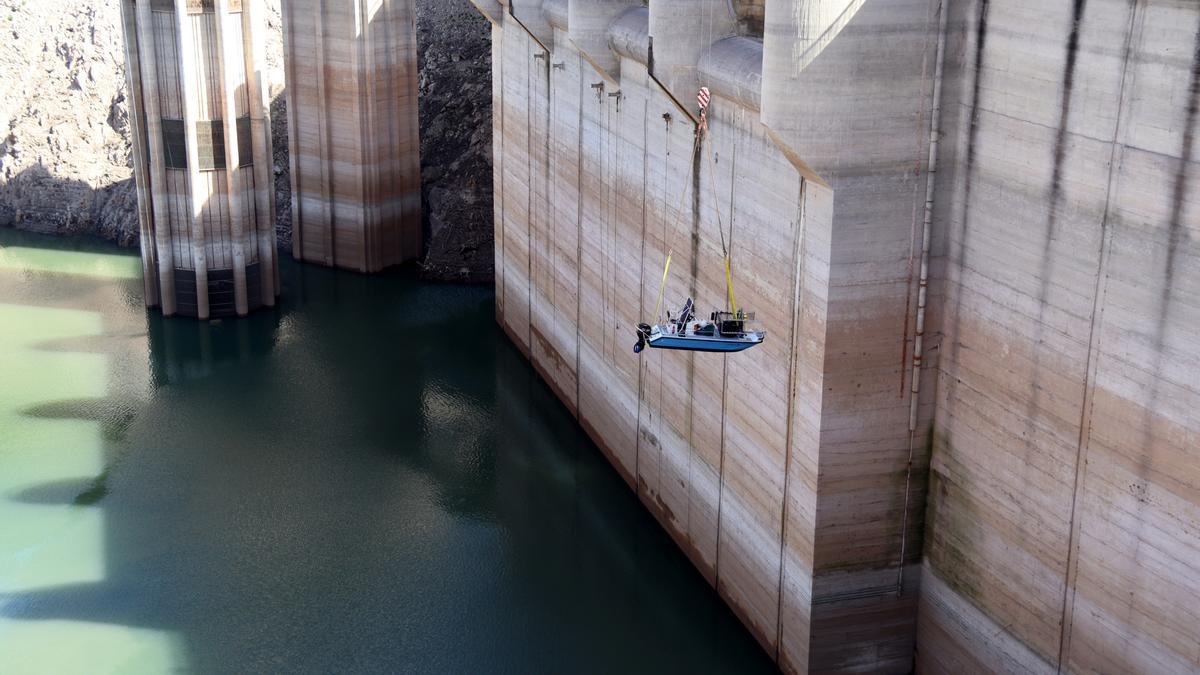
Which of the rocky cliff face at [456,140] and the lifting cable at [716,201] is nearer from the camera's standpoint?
the lifting cable at [716,201]

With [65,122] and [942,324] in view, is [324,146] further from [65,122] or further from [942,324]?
[942,324]

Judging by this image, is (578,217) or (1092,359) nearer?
(1092,359)

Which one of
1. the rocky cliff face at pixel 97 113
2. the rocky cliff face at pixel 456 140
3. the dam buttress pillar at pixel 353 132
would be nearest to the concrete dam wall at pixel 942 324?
the dam buttress pillar at pixel 353 132

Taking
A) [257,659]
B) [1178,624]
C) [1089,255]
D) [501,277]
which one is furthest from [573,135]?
[1178,624]

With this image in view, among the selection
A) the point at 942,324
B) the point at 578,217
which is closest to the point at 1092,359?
the point at 942,324

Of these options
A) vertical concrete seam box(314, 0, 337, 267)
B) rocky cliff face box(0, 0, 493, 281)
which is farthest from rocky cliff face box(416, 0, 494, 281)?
vertical concrete seam box(314, 0, 337, 267)

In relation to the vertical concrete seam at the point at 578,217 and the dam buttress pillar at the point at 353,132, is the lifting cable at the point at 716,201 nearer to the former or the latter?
the vertical concrete seam at the point at 578,217

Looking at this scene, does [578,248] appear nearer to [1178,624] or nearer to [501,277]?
[501,277]
